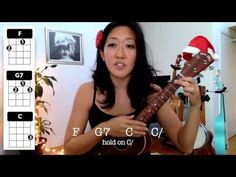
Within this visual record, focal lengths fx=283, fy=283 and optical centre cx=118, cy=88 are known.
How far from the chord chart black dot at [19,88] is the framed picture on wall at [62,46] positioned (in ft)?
0.45

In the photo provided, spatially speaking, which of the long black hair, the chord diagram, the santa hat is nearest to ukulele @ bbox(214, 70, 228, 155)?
the santa hat

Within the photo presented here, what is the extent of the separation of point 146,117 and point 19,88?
0.61m

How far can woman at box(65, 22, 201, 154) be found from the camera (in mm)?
1328

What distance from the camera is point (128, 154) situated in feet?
4.46

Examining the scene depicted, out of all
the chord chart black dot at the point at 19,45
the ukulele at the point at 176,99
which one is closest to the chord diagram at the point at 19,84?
the chord chart black dot at the point at 19,45

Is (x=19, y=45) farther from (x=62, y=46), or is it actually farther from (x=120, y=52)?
(x=120, y=52)

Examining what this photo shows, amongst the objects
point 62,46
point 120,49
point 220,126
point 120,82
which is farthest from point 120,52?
point 220,126

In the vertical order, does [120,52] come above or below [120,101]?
above

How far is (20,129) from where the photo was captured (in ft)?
4.35

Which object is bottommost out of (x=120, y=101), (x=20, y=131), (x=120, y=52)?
(x=20, y=131)

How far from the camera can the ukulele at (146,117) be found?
4.29ft
